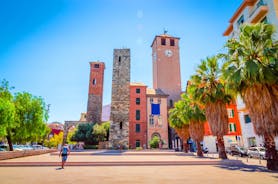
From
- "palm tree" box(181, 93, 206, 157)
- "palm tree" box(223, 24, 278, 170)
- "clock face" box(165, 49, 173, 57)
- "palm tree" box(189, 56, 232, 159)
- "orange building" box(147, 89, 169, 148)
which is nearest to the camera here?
"palm tree" box(223, 24, 278, 170)

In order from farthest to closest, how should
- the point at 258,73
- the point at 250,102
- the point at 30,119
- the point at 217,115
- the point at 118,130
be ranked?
the point at 118,130 < the point at 30,119 < the point at 217,115 < the point at 250,102 < the point at 258,73

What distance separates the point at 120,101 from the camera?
38719 millimetres

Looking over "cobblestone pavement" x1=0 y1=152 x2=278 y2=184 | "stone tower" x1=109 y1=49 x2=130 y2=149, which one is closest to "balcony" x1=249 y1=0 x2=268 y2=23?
"cobblestone pavement" x1=0 y1=152 x2=278 y2=184

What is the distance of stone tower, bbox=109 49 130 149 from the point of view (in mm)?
36781

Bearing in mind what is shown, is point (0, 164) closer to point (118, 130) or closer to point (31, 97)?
point (31, 97)

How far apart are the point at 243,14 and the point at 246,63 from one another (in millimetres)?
17660

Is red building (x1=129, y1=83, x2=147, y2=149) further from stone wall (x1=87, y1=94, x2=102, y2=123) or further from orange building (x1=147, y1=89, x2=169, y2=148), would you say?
stone wall (x1=87, y1=94, x2=102, y2=123)

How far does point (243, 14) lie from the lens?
81.6ft

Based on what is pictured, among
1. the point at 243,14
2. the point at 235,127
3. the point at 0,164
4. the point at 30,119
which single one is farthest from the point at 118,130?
the point at 243,14

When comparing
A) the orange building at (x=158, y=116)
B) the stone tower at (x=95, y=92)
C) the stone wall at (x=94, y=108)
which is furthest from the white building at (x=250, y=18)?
the stone wall at (x=94, y=108)

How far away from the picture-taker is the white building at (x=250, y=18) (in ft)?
66.1

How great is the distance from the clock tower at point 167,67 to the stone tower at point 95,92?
1525 centimetres

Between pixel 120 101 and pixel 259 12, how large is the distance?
27295 mm

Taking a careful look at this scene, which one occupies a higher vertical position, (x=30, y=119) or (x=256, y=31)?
(x=256, y=31)
